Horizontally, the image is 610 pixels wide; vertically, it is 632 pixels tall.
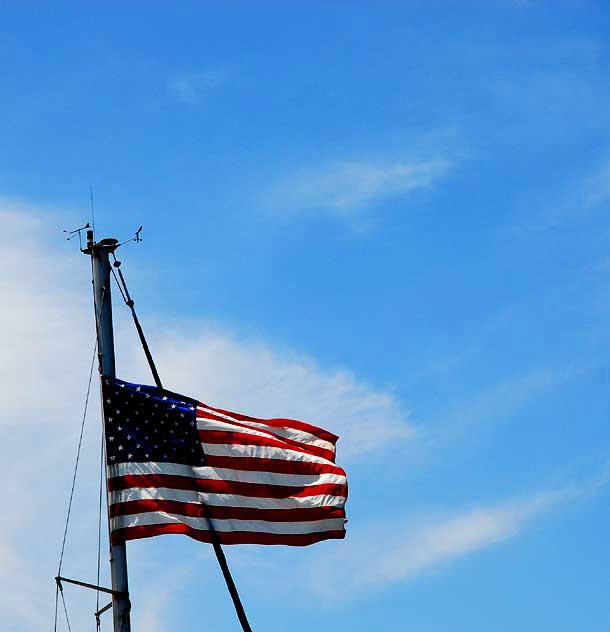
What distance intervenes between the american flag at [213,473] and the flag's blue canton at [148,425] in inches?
0.8

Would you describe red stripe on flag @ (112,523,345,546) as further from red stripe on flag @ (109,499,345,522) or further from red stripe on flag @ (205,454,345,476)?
red stripe on flag @ (205,454,345,476)

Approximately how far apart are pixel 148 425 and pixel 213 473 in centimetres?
168

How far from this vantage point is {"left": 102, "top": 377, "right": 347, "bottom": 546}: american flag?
97.1 feet

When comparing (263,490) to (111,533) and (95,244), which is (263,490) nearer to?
(111,533)

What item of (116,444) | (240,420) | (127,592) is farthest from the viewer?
(240,420)

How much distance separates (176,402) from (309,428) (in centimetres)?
324

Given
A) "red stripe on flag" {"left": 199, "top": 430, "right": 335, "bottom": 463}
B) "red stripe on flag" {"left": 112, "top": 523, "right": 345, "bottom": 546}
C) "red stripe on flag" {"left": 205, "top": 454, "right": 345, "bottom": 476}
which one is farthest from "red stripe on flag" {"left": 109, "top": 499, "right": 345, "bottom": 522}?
"red stripe on flag" {"left": 199, "top": 430, "right": 335, "bottom": 463}

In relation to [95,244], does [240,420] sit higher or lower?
lower

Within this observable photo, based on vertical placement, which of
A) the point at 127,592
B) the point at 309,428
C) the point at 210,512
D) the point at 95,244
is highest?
the point at 95,244

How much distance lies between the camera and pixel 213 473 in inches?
1205

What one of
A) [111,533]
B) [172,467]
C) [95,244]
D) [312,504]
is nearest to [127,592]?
[111,533]

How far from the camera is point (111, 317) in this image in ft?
97.7

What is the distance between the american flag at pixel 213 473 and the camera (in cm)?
2961

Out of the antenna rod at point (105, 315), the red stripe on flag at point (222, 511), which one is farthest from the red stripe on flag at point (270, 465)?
the antenna rod at point (105, 315)
